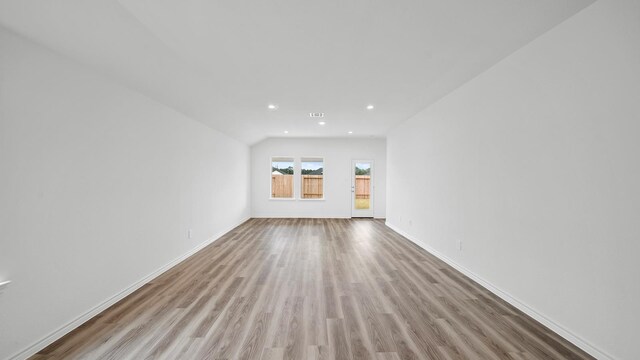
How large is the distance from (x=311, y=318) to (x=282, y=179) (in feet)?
19.7

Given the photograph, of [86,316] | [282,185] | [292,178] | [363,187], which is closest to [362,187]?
[363,187]

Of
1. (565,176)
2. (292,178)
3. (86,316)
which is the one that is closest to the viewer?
(565,176)

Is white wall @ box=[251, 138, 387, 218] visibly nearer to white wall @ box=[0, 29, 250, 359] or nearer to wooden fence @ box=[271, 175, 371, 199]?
wooden fence @ box=[271, 175, 371, 199]

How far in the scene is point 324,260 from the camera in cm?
370

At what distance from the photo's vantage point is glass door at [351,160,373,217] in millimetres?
7738

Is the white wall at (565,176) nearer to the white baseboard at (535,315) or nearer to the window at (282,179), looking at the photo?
the white baseboard at (535,315)

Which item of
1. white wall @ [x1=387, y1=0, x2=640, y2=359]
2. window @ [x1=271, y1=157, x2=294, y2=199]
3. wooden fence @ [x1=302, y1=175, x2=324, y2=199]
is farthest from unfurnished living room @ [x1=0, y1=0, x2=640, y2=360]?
wooden fence @ [x1=302, y1=175, x2=324, y2=199]

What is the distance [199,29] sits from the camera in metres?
1.97

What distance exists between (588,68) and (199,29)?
307 centimetres

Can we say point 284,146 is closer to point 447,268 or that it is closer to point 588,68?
point 447,268

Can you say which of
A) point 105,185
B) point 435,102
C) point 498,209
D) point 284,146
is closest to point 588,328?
point 498,209

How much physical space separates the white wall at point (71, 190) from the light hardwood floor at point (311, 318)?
33 cm

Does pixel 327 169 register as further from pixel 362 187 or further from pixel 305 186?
pixel 362 187

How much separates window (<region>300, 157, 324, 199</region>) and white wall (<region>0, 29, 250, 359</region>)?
470 cm
